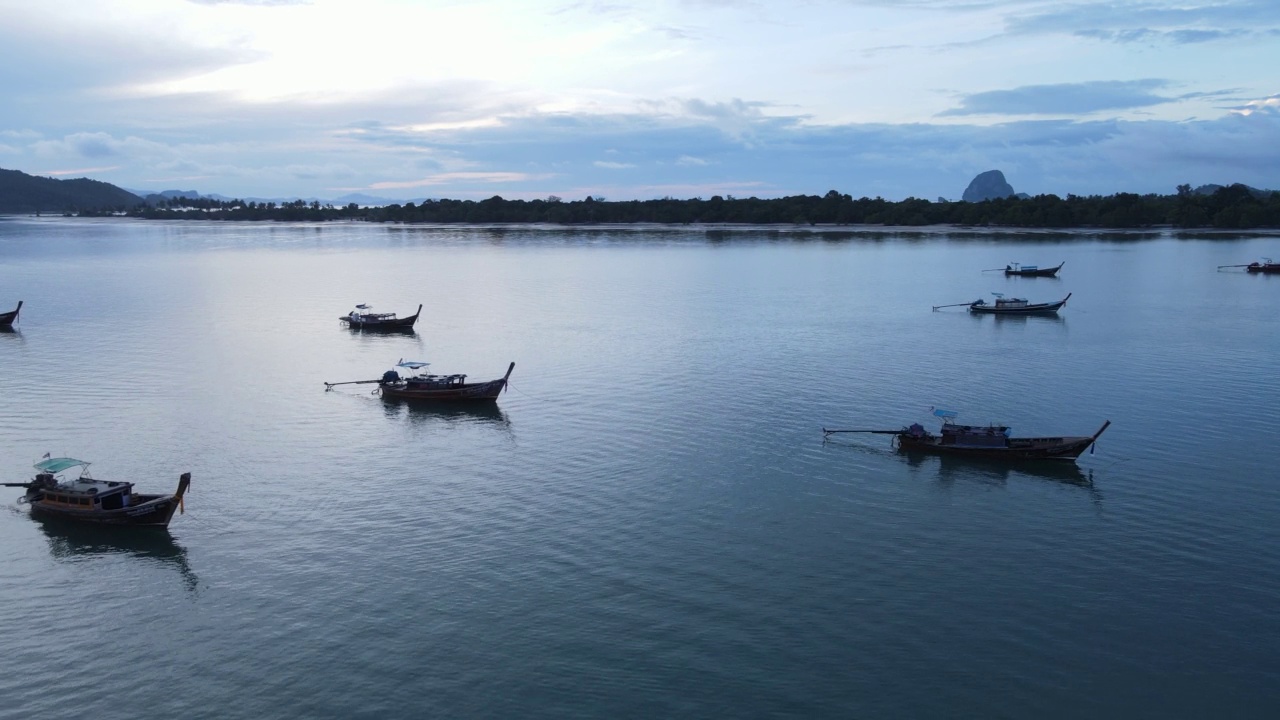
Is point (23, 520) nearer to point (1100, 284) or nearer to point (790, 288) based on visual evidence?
point (790, 288)

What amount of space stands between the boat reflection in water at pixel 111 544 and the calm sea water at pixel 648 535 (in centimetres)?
13

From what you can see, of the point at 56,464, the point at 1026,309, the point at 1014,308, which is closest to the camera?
the point at 56,464

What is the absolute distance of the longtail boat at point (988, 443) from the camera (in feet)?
115

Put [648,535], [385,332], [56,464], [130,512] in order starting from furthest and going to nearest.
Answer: [385,332], [56,464], [130,512], [648,535]

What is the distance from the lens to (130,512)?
2870 cm

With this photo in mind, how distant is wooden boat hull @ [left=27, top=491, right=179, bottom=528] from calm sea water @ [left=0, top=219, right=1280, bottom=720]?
1.91 ft

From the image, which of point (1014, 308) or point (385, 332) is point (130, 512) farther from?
point (1014, 308)

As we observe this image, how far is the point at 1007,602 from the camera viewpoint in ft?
79.4

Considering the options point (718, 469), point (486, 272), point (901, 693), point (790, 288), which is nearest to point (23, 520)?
point (718, 469)

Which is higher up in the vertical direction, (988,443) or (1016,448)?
(988,443)

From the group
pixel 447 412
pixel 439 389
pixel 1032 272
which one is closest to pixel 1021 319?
pixel 1032 272

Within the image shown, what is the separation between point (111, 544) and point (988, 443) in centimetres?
3104

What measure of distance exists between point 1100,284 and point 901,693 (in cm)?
9252

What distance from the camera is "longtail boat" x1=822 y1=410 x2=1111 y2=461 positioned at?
3509 cm
